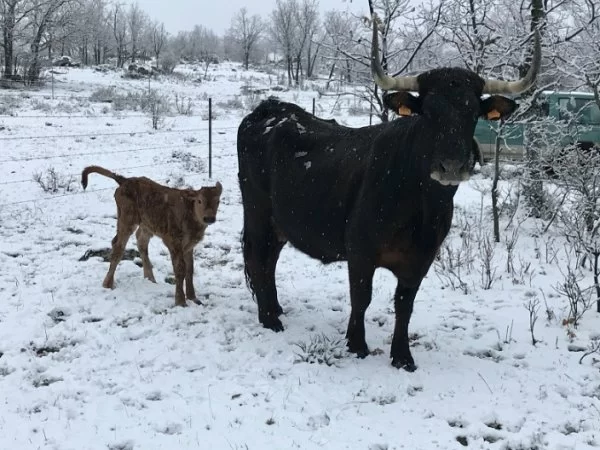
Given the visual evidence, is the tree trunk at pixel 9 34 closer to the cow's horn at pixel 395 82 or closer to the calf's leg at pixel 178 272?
the calf's leg at pixel 178 272

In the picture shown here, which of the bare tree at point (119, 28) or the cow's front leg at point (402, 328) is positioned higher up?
the bare tree at point (119, 28)

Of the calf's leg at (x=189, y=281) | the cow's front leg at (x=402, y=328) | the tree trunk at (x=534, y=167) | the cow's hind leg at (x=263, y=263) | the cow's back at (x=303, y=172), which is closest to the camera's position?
the cow's front leg at (x=402, y=328)

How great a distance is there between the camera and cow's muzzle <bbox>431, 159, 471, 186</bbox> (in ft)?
12.4

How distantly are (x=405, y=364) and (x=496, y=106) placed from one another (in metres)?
2.18

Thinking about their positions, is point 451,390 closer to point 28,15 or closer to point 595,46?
point 595,46

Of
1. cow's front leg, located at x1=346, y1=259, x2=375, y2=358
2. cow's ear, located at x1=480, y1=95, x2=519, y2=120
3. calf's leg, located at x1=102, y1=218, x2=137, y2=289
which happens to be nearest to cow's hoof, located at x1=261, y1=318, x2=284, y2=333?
cow's front leg, located at x1=346, y1=259, x2=375, y2=358

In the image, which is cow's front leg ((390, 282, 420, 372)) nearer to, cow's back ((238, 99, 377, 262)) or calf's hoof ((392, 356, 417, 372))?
calf's hoof ((392, 356, 417, 372))

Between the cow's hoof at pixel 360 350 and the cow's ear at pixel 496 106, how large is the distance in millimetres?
2172

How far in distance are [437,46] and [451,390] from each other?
281 inches

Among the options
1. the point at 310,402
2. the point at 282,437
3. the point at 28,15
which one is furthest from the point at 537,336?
the point at 28,15

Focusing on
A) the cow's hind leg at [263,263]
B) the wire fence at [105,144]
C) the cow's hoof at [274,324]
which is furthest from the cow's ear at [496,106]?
the wire fence at [105,144]

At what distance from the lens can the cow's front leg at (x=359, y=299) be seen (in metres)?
4.61

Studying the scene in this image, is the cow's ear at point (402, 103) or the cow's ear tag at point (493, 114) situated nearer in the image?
the cow's ear at point (402, 103)

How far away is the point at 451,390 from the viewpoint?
4.34m
